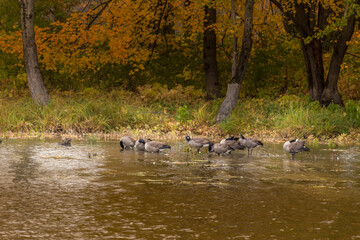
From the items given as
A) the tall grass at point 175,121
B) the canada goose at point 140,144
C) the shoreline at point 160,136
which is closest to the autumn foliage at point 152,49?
the tall grass at point 175,121

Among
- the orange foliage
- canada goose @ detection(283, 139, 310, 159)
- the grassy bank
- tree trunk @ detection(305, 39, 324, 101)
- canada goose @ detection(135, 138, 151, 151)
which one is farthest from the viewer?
the orange foliage

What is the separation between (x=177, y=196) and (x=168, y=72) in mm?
22886

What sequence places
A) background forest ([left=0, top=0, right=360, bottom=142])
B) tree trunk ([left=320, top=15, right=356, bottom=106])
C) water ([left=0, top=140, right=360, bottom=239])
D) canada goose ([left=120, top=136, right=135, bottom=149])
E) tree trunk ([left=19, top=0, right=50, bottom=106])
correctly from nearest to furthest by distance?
water ([left=0, top=140, right=360, bottom=239]), canada goose ([left=120, top=136, right=135, bottom=149]), background forest ([left=0, top=0, right=360, bottom=142]), tree trunk ([left=320, top=15, right=356, bottom=106]), tree trunk ([left=19, top=0, right=50, bottom=106])

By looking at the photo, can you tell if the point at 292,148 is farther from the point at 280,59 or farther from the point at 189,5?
the point at 280,59

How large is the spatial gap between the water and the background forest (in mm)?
5755

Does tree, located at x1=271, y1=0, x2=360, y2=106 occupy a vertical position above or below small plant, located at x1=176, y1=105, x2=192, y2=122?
above

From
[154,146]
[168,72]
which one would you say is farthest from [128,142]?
[168,72]

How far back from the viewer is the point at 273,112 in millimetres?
20312

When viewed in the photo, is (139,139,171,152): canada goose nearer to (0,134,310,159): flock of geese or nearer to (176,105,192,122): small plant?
(0,134,310,159): flock of geese

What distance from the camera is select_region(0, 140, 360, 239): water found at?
607 cm

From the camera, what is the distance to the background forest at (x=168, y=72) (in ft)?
61.1

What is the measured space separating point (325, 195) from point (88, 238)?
12.8ft

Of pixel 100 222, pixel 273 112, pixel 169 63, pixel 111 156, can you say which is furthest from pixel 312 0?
pixel 100 222

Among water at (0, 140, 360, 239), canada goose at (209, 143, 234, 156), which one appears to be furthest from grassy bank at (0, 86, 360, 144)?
water at (0, 140, 360, 239)
